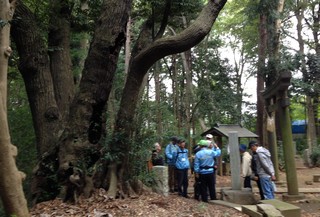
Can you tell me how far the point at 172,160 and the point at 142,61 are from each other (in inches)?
164

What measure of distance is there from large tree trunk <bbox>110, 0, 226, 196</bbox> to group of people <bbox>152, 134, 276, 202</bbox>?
2409 millimetres

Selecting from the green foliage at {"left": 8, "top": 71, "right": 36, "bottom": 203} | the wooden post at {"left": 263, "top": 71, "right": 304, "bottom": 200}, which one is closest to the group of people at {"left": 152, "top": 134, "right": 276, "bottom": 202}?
the wooden post at {"left": 263, "top": 71, "right": 304, "bottom": 200}

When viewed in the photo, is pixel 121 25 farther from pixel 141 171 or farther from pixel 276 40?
pixel 276 40

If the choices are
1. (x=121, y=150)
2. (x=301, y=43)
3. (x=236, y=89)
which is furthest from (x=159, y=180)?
(x=301, y=43)

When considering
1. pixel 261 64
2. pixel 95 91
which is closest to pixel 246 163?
pixel 95 91

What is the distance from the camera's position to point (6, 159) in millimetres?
4582

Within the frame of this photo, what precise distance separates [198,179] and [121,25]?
4608mm

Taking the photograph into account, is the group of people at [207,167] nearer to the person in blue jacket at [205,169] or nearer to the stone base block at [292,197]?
the person in blue jacket at [205,169]

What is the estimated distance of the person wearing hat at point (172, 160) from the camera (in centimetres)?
1099

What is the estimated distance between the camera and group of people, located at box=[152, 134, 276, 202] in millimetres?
9023

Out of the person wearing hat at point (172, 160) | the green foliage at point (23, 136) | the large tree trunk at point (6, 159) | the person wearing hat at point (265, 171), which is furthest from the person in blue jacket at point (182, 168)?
the large tree trunk at point (6, 159)

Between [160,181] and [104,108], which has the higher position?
[104,108]

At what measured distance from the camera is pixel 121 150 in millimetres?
7707

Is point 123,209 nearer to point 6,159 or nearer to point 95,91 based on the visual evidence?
point 95,91
